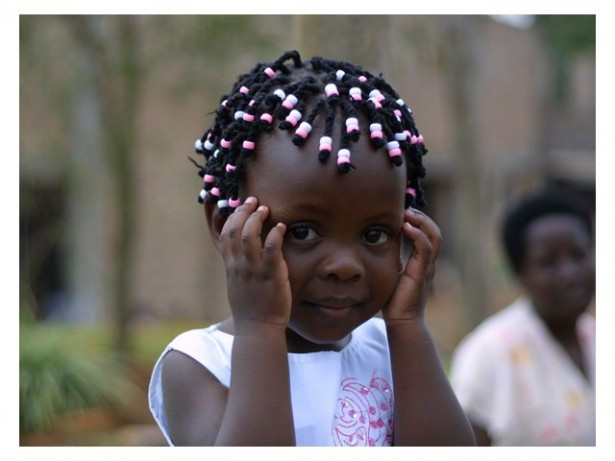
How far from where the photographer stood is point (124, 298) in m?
9.20

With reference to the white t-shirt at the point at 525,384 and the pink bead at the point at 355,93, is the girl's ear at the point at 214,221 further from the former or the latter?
the white t-shirt at the point at 525,384

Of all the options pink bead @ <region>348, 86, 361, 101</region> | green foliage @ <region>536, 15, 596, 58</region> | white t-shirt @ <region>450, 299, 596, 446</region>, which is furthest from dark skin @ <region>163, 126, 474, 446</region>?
green foliage @ <region>536, 15, 596, 58</region>

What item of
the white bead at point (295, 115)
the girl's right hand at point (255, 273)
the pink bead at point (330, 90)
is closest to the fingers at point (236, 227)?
the girl's right hand at point (255, 273)

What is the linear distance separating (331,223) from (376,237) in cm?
14

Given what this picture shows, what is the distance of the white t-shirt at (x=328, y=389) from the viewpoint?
78.7 inches

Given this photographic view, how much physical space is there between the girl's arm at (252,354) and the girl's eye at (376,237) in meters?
0.21

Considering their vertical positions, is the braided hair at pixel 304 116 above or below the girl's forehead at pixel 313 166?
above

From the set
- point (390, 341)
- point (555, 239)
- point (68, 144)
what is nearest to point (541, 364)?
point (555, 239)

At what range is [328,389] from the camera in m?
2.05

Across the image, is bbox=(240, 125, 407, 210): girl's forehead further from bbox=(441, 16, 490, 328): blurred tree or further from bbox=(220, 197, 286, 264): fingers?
bbox=(441, 16, 490, 328): blurred tree

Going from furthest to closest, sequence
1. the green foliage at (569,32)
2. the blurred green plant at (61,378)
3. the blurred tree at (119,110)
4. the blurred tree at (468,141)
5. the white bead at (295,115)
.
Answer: the green foliage at (569,32)
the blurred tree at (119,110)
the blurred tree at (468,141)
the blurred green plant at (61,378)
the white bead at (295,115)

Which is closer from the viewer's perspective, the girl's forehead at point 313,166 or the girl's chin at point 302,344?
the girl's forehead at point 313,166

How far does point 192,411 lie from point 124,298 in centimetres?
749

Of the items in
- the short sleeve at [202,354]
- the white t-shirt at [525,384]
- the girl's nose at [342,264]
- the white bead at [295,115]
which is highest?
the white bead at [295,115]
